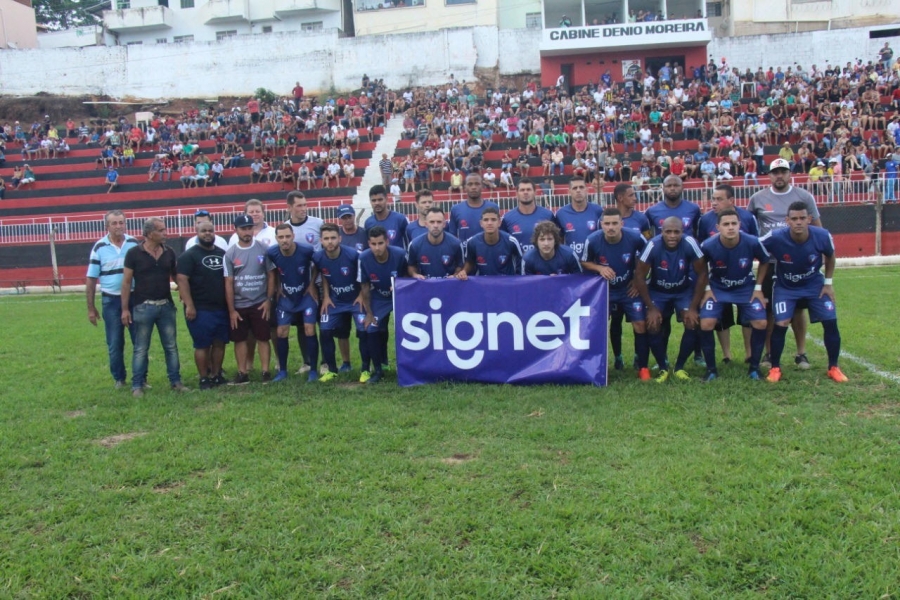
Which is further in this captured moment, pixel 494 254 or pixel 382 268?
pixel 382 268

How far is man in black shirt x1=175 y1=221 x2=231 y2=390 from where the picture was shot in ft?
27.2

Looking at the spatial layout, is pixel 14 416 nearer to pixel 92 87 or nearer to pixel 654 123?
pixel 654 123

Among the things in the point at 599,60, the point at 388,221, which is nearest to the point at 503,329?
the point at 388,221

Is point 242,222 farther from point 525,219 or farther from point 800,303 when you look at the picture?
point 800,303

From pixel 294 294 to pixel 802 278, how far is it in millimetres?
5422

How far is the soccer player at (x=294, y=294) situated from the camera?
8492 millimetres

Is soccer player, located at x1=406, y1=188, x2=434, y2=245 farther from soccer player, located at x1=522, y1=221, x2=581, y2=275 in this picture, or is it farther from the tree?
the tree

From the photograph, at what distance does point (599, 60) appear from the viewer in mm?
38062

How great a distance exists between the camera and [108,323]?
27.6 feet

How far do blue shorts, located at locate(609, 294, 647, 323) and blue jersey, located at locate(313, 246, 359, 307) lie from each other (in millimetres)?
2846

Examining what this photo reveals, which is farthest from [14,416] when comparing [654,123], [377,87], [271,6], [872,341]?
[271,6]

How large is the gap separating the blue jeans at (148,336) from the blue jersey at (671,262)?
5.13 m

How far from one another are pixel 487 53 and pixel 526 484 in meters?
39.7

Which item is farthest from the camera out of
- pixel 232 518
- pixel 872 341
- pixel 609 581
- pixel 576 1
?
pixel 576 1
